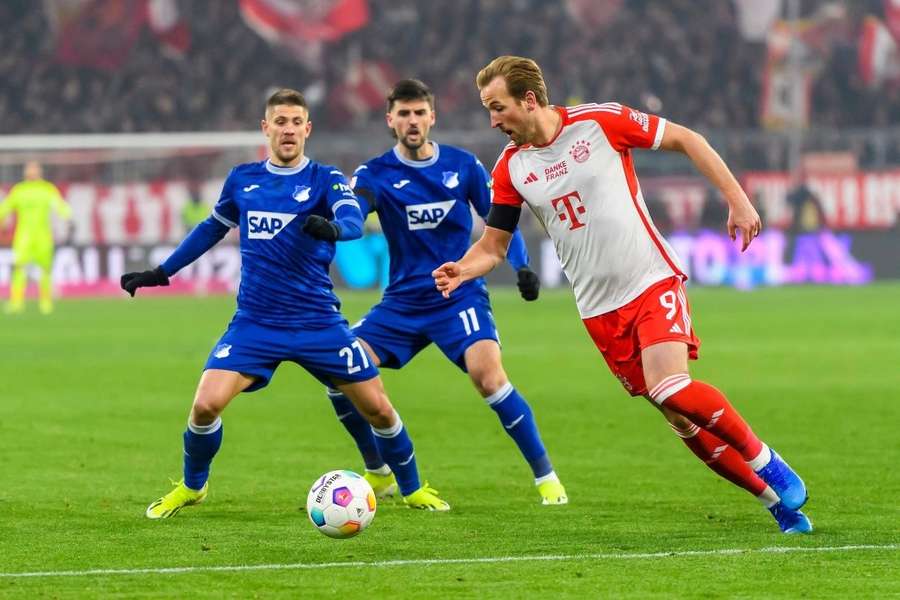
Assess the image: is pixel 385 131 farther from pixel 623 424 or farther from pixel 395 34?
pixel 623 424

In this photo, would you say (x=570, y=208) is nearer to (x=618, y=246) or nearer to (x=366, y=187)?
(x=618, y=246)

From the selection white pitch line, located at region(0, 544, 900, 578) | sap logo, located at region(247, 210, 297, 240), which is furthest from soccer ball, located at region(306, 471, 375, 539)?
sap logo, located at region(247, 210, 297, 240)

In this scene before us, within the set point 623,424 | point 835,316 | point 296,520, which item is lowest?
point 835,316

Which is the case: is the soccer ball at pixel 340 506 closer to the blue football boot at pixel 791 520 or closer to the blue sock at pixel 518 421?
the blue sock at pixel 518 421

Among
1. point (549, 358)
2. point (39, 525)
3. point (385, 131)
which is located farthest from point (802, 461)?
point (385, 131)

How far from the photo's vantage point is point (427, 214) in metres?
8.34

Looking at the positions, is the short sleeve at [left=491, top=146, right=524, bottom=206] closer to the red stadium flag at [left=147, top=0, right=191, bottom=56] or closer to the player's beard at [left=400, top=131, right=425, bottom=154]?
the player's beard at [left=400, top=131, right=425, bottom=154]

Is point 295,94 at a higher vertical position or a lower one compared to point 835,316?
higher

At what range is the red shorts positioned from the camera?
6590 millimetres

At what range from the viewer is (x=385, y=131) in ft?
100

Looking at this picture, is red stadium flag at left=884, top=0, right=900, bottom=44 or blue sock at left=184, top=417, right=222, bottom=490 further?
red stadium flag at left=884, top=0, right=900, bottom=44

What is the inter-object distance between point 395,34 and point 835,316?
14.6m

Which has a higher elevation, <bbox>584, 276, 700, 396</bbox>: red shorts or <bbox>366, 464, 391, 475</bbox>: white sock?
<bbox>584, 276, 700, 396</bbox>: red shorts

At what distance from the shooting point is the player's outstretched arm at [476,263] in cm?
668
